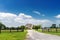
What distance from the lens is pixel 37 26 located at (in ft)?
440
